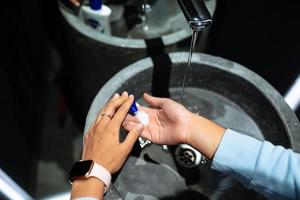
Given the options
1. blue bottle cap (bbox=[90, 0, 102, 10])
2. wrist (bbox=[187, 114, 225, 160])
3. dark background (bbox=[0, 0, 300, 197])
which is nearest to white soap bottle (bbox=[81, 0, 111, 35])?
blue bottle cap (bbox=[90, 0, 102, 10])

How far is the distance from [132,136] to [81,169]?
122mm

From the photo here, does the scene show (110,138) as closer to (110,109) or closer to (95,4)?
A: (110,109)

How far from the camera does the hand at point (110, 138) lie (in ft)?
2.32

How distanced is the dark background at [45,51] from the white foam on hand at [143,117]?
1.66ft

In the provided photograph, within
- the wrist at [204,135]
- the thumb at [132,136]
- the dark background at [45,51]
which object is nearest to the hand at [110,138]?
the thumb at [132,136]

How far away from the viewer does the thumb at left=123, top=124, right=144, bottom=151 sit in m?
0.73

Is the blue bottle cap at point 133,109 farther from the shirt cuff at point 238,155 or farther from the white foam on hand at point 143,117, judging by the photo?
the shirt cuff at point 238,155

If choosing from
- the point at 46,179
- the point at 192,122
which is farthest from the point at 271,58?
the point at 46,179

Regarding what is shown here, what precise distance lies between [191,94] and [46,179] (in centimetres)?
91

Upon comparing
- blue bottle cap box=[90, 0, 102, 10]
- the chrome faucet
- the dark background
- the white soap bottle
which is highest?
the chrome faucet

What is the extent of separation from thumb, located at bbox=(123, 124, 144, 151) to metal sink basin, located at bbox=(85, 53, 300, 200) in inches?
3.6

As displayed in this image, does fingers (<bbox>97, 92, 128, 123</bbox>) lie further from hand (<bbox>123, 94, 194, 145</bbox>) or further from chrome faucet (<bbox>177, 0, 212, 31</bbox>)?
chrome faucet (<bbox>177, 0, 212, 31</bbox>)

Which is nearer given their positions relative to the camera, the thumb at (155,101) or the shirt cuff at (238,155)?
the shirt cuff at (238,155)

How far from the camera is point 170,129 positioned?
0.77 m
